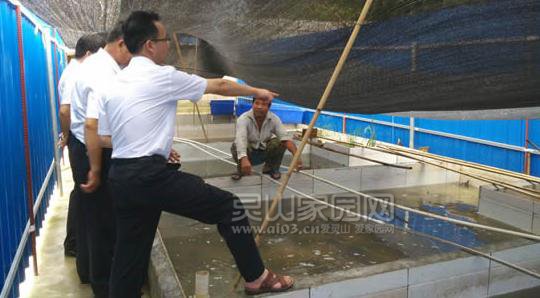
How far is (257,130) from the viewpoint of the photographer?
503 cm

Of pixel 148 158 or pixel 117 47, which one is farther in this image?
pixel 117 47

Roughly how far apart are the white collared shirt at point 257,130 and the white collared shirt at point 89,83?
83.3 inches

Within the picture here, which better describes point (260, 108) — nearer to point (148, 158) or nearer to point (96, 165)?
point (96, 165)

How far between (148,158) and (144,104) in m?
0.24

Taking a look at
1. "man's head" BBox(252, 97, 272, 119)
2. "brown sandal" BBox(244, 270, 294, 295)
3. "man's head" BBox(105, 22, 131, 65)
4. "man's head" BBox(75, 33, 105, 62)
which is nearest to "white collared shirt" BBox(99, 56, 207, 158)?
"man's head" BBox(105, 22, 131, 65)

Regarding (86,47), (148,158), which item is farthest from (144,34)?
(86,47)

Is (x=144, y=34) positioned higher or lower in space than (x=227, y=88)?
higher

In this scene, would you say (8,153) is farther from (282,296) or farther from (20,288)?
(282,296)

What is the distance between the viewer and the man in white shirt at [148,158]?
2.10 meters

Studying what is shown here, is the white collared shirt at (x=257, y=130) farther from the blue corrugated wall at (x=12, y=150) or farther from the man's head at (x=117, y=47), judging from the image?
the man's head at (x=117, y=47)

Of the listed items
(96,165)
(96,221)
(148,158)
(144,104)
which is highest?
(144,104)

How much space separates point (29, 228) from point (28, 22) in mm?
2144

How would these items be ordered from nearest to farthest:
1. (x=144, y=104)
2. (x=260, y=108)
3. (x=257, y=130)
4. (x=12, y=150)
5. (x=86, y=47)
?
1. (x=144, y=104)
2. (x=12, y=150)
3. (x=86, y=47)
4. (x=260, y=108)
5. (x=257, y=130)

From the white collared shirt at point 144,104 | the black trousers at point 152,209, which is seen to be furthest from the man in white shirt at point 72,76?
the white collared shirt at point 144,104
